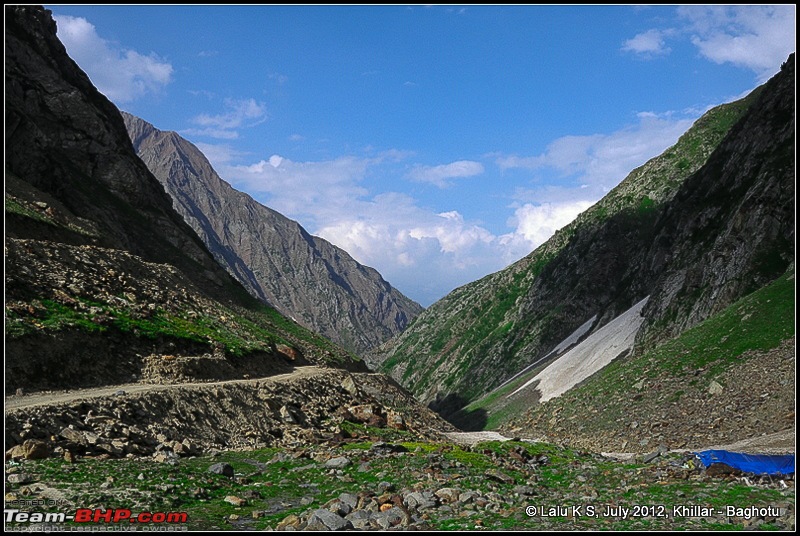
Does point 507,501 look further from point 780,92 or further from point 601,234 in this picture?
point 601,234

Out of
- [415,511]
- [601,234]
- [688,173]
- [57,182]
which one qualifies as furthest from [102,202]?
[688,173]

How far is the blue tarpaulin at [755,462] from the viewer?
1105 inches

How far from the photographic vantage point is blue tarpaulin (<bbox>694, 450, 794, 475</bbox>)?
2806 centimetres

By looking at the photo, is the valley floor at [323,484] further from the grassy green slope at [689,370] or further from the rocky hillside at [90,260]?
the grassy green slope at [689,370]

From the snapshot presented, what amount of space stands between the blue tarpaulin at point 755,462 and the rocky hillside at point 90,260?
4424 cm

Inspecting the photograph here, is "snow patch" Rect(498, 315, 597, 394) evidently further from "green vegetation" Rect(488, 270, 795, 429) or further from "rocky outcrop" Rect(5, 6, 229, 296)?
"rocky outcrop" Rect(5, 6, 229, 296)

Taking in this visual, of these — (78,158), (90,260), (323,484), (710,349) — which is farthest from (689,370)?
(78,158)

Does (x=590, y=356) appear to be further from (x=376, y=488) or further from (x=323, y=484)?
(x=376, y=488)

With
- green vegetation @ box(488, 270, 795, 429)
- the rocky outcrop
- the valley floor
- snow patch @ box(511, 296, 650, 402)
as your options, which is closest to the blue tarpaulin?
the valley floor

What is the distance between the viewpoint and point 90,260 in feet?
193

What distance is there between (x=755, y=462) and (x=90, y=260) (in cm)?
6280

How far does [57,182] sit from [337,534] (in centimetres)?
9096

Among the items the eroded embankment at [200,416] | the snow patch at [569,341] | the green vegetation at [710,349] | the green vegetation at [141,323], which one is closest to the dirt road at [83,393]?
the eroded embankment at [200,416]

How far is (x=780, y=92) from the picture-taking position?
95.1m
